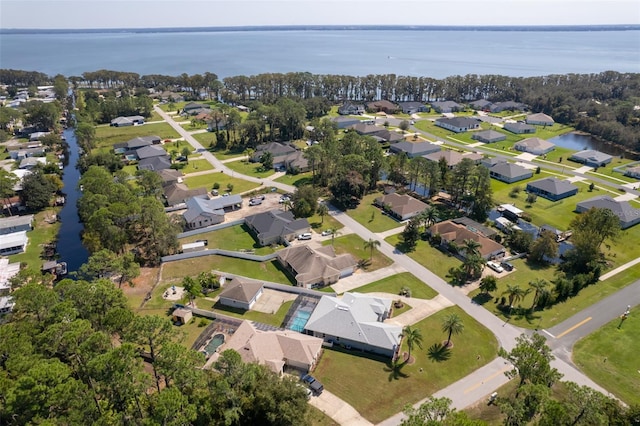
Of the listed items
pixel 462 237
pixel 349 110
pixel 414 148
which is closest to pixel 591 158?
pixel 414 148

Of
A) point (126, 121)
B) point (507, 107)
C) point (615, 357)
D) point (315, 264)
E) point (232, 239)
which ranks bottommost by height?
point (615, 357)

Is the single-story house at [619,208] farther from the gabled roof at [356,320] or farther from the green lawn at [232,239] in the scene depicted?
the green lawn at [232,239]

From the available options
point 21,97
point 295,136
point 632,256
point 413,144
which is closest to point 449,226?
point 632,256

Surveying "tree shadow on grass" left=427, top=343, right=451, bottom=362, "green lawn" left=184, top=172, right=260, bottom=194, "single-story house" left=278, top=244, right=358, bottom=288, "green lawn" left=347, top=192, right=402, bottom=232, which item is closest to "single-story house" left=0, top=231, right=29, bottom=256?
"green lawn" left=184, top=172, right=260, bottom=194

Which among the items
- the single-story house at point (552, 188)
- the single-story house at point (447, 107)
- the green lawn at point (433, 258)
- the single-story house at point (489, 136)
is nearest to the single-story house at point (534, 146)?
Result: the single-story house at point (489, 136)

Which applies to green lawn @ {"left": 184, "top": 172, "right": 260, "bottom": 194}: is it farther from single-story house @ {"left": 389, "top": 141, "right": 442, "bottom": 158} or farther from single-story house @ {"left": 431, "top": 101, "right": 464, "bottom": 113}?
single-story house @ {"left": 431, "top": 101, "right": 464, "bottom": 113}

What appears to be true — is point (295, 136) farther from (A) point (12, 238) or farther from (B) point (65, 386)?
(B) point (65, 386)

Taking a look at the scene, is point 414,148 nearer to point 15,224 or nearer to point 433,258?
point 433,258
